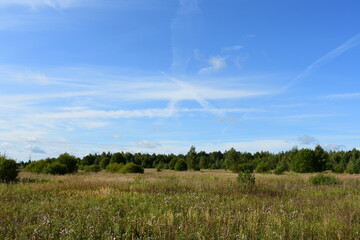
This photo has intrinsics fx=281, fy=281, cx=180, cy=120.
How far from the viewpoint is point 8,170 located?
1853 centimetres

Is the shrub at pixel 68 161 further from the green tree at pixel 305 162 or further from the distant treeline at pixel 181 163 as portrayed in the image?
the green tree at pixel 305 162

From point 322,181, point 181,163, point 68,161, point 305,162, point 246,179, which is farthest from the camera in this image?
point 181,163

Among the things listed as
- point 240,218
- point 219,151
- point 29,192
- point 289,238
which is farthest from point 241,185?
point 219,151

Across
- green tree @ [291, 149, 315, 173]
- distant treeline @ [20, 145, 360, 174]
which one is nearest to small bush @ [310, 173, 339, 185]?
distant treeline @ [20, 145, 360, 174]

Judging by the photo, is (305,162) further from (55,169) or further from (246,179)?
(55,169)

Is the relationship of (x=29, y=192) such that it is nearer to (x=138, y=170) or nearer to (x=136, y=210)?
(x=136, y=210)

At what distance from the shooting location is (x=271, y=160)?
79562 millimetres

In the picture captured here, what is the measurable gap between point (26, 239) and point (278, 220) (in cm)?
585

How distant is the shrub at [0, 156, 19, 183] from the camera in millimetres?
18297

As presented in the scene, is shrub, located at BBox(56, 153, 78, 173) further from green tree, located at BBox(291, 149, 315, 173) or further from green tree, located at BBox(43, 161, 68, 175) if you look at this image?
green tree, located at BBox(291, 149, 315, 173)

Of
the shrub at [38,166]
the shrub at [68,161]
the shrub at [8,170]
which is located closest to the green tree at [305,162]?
the shrub at [68,161]

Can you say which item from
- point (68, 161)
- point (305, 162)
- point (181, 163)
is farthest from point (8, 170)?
point (305, 162)

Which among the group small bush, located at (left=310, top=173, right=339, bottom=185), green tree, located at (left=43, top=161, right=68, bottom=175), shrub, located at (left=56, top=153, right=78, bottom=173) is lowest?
small bush, located at (left=310, top=173, right=339, bottom=185)

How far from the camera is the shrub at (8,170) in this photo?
1830cm
